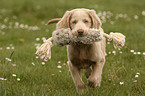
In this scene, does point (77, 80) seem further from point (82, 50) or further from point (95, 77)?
point (82, 50)

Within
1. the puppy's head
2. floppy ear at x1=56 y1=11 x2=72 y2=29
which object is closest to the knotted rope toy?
the puppy's head

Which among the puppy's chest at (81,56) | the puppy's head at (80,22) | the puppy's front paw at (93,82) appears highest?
the puppy's head at (80,22)

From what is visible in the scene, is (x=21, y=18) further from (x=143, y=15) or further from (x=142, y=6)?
(x=142, y=6)

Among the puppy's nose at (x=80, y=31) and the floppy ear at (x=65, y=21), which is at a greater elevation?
the floppy ear at (x=65, y=21)

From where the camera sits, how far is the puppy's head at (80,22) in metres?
3.07

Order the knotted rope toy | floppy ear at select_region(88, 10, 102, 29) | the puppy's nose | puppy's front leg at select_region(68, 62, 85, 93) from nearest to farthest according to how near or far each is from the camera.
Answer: the puppy's nose, the knotted rope toy, floppy ear at select_region(88, 10, 102, 29), puppy's front leg at select_region(68, 62, 85, 93)

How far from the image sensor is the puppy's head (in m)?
3.07

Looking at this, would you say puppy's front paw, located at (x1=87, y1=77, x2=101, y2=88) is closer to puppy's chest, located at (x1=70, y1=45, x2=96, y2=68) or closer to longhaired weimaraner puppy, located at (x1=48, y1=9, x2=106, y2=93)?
longhaired weimaraner puppy, located at (x1=48, y1=9, x2=106, y2=93)

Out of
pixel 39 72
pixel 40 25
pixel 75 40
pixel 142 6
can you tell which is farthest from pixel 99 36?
pixel 142 6

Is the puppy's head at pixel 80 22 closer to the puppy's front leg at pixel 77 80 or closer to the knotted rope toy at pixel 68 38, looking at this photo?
the knotted rope toy at pixel 68 38

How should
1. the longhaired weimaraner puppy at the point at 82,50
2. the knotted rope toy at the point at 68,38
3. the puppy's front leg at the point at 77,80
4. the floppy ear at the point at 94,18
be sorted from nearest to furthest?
1. the knotted rope toy at the point at 68,38
2. the longhaired weimaraner puppy at the point at 82,50
3. the floppy ear at the point at 94,18
4. the puppy's front leg at the point at 77,80

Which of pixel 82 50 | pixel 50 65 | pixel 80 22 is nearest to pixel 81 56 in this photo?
pixel 82 50

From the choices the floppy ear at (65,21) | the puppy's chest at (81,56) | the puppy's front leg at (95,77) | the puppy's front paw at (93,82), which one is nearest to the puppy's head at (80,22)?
the floppy ear at (65,21)

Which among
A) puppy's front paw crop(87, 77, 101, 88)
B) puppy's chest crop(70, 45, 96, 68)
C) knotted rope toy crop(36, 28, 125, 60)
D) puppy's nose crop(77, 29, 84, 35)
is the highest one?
puppy's nose crop(77, 29, 84, 35)
